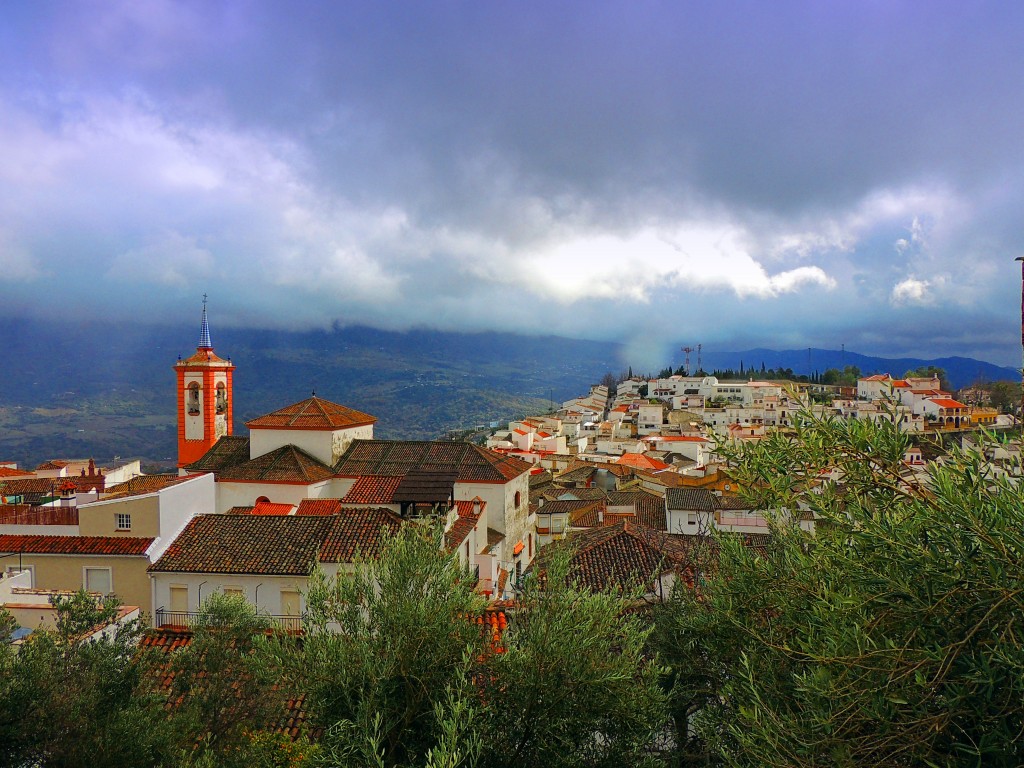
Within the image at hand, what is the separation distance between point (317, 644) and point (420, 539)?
1.51 meters

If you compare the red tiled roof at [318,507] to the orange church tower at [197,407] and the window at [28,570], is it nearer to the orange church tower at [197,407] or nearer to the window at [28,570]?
the window at [28,570]

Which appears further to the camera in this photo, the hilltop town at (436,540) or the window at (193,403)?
the window at (193,403)

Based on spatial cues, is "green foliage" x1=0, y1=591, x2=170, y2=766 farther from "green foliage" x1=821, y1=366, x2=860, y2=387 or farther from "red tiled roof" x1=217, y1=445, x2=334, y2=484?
"green foliage" x1=821, y1=366, x2=860, y2=387

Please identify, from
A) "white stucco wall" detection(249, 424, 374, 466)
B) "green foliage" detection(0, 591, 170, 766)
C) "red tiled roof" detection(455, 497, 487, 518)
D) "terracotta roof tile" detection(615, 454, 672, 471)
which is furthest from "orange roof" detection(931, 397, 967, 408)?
"green foliage" detection(0, 591, 170, 766)

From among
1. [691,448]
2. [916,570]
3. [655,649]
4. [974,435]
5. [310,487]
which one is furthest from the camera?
[691,448]

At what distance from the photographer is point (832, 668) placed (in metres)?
4.38

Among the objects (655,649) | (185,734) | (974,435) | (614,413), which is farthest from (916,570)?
Result: (614,413)

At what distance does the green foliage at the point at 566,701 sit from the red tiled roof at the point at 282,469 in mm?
21192

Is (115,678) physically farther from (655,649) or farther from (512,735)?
(655,649)

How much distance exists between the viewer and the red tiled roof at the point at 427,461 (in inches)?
1046

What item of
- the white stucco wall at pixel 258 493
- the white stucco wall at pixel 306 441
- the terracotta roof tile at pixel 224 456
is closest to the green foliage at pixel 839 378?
the white stucco wall at pixel 306 441

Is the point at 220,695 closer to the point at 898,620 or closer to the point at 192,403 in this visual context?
the point at 898,620

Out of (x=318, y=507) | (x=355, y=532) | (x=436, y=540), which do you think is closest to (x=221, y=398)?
(x=318, y=507)

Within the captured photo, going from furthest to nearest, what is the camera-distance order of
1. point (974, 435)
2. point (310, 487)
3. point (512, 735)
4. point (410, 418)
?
point (410, 418) → point (310, 487) → point (512, 735) → point (974, 435)
